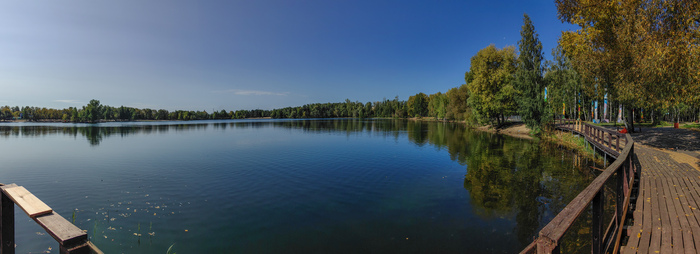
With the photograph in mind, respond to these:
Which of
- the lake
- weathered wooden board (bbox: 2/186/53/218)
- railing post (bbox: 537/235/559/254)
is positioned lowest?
the lake

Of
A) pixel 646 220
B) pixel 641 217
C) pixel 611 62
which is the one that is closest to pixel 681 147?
pixel 611 62

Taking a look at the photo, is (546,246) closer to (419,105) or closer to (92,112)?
(419,105)

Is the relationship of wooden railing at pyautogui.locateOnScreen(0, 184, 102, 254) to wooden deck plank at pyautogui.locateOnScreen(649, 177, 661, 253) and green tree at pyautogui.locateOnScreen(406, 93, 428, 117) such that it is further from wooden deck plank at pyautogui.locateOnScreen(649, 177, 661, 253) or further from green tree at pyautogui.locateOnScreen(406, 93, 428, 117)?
green tree at pyautogui.locateOnScreen(406, 93, 428, 117)

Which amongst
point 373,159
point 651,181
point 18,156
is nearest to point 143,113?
point 18,156

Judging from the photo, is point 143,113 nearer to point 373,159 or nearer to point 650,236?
point 373,159

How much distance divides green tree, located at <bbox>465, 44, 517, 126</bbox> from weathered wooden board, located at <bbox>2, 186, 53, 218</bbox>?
47.6 m

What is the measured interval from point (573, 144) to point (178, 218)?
32406 mm

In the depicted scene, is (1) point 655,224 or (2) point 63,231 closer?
(2) point 63,231

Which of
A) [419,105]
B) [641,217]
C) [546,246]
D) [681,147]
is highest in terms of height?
[419,105]

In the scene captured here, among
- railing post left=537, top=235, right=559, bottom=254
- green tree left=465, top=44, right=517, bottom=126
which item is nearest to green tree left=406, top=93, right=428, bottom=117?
green tree left=465, top=44, right=517, bottom=126

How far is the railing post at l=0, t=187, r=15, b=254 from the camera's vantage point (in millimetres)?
3602

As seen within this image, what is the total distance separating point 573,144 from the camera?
88.0 feet

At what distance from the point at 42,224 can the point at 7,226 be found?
2.29 m

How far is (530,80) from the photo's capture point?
1473 inches
